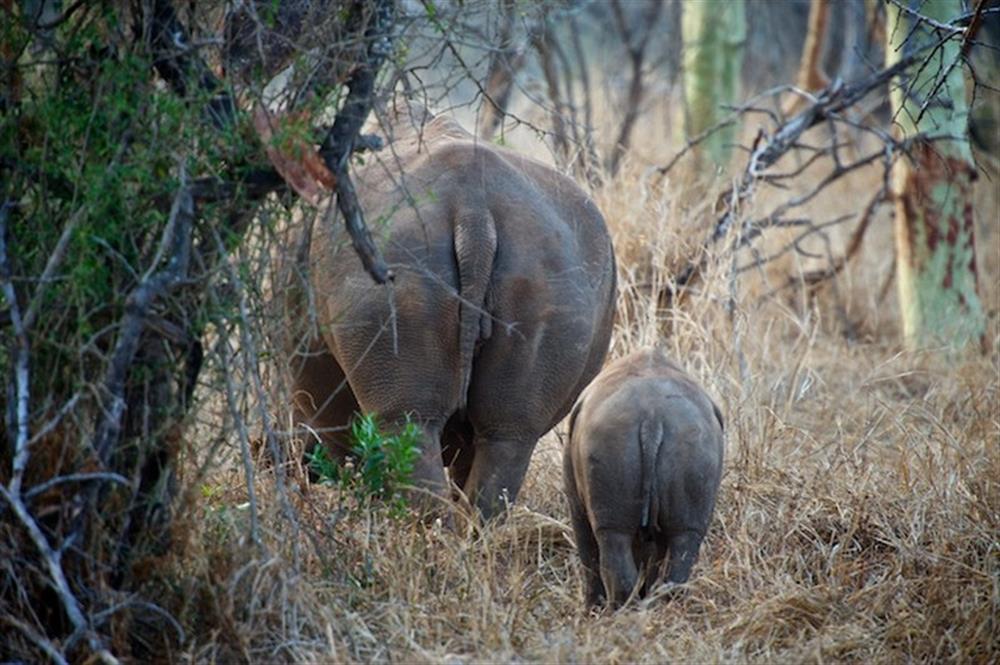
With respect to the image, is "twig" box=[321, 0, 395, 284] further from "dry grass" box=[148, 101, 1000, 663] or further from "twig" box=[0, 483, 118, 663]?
"twig" box=[0, 483, 118, 663]

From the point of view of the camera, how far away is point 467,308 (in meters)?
5.40

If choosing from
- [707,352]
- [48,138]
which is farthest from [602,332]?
[48,138]

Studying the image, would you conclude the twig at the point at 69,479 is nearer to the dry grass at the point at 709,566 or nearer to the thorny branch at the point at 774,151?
the dry grass at the point at 709,566

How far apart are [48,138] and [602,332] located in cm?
246

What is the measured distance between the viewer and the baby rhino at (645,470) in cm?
512

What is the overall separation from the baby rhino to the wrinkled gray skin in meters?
0.37

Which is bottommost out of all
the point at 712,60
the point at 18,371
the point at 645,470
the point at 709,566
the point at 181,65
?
the point at 709,566

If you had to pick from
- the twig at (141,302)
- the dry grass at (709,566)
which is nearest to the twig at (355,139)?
the twig at (141,302)

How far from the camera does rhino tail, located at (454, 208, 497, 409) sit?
5434 mm

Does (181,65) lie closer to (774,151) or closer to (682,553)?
(682,553)

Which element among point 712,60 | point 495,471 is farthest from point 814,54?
point 495,471

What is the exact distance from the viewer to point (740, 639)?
16.5 ft

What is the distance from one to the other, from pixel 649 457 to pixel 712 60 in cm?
756

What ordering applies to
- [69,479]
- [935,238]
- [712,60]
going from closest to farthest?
[69,479]
[935,238]
[712,60]
